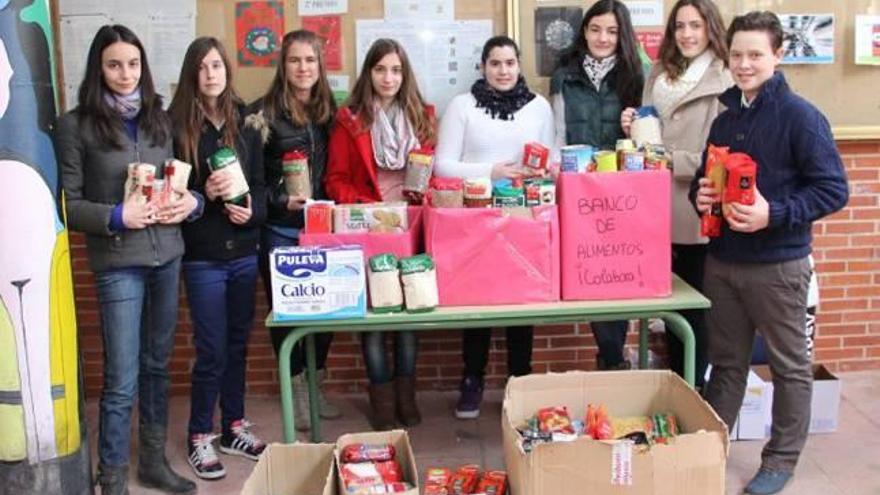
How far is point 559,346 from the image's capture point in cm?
454

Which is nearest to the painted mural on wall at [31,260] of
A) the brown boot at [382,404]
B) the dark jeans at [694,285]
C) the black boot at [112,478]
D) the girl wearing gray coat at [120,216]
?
the girl wearing gray coat at [120,216]

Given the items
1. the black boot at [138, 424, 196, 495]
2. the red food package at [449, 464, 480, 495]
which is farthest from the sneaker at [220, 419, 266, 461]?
the red food package at [449, 464, 480, 495]

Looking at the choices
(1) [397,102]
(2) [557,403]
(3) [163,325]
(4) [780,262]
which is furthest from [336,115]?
(4) [780,262]

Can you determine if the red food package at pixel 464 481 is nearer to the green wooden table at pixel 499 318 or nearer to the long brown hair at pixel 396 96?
the green wooden table at pixel 499 318

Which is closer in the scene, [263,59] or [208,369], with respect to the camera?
[208,369]

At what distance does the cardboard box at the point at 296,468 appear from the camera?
9.65 feet

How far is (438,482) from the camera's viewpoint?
9.83 ft

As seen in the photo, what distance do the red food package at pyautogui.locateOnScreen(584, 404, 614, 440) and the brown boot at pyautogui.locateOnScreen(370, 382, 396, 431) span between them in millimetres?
1191

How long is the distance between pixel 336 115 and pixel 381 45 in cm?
34

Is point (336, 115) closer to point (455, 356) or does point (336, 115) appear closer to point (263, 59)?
point (263, 59)

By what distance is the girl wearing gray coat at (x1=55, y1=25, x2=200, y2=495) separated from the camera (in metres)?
3.15

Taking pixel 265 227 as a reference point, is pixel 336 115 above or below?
above

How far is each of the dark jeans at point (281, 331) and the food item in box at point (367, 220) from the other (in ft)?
1.88

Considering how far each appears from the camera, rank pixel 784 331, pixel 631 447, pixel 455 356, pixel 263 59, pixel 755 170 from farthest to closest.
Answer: pixel 455 356 → pixel 263 59 → pixel 784 331 → pixel 755 170 → pixel 631 447
